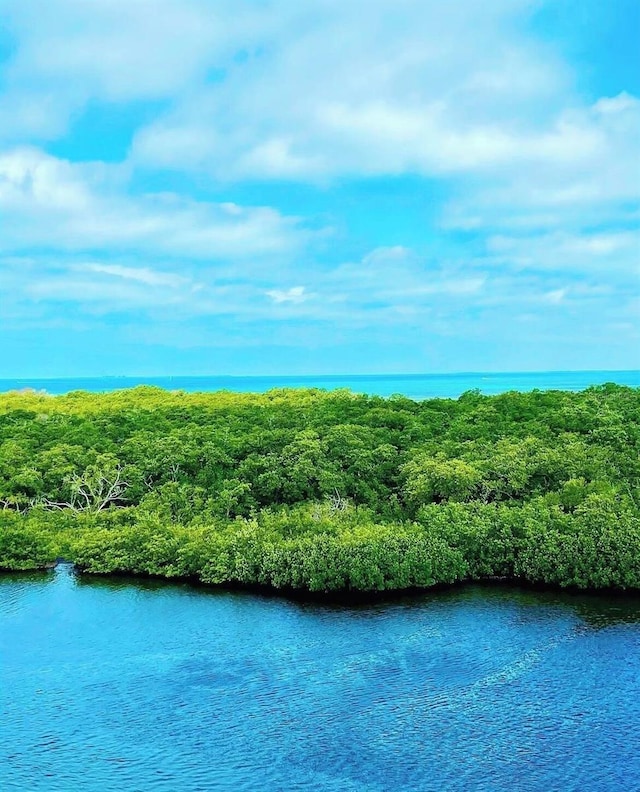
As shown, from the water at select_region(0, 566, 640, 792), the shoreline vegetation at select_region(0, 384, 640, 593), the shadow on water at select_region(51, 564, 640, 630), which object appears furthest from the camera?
the shoreline vegetation at select_region(0, 384, 640, 593)

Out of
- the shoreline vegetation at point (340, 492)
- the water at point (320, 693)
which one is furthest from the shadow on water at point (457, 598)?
the shoreline vegetation at point (340, 492)

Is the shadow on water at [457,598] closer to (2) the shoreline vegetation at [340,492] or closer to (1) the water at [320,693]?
(1) the water at [320,693]

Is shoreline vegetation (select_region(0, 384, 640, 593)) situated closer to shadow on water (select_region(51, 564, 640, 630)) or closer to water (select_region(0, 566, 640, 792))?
shadow on water (select_region(51, 564, 640, 630))

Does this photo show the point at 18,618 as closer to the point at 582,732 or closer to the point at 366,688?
the point at 366,688

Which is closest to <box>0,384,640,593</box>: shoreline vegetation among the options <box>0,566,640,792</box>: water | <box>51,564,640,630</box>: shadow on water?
<box>51,564,640,630</box>: shadow on water

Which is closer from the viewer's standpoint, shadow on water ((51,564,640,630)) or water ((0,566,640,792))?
water ((0,566,640,792))

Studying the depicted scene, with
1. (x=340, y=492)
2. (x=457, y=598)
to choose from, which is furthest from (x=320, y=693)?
(x=340, y=492)
